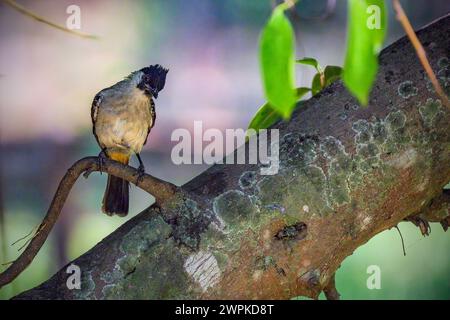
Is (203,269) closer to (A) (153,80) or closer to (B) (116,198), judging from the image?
(B) (116,198)

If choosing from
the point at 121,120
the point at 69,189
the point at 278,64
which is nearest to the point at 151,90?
the point at 121,120

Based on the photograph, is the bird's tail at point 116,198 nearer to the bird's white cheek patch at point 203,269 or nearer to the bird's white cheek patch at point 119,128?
the bird's white cheek patch at point 119,128

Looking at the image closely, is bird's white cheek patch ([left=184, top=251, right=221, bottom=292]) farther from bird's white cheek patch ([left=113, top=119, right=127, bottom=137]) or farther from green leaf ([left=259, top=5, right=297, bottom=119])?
bird's white cheek patch ([left=113, top=119, right=127, bottom=137])

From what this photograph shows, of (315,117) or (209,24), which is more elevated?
(209,24)

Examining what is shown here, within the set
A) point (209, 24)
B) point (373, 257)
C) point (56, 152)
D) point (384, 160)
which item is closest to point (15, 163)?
point (56, 152)

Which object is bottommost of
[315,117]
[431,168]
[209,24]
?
[431,168]

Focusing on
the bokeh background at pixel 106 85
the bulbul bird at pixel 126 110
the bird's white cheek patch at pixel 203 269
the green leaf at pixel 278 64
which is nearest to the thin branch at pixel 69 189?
the bird's white cheek patch at pixel 203 269

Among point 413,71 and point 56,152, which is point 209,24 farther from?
point 413,71

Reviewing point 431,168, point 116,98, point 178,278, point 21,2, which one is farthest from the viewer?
point 21,2
